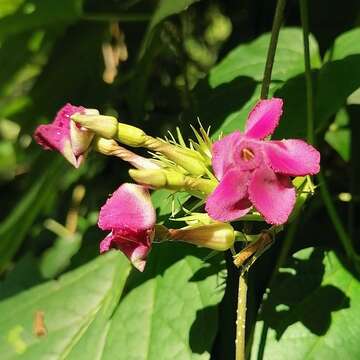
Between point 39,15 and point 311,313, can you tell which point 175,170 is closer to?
point 311,313

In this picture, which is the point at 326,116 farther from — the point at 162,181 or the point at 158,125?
the point at 158,125

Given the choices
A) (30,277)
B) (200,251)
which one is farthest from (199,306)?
(30,277)

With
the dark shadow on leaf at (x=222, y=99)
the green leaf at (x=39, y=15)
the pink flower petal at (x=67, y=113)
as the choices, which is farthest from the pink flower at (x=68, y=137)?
the green leaf at (x=39, y=15)

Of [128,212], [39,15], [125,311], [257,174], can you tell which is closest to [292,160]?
[257,174]

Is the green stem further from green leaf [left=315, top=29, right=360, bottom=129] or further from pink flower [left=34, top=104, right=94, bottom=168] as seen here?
pink flower [left=34, top=104, right=94, bottom=168]

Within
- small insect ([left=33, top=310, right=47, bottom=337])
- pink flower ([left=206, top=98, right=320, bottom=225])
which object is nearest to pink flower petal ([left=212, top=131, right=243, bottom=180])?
pink flower ([left=206, top=98, right=320, bottom=225])

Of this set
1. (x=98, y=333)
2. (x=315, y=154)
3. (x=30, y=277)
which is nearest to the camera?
(x=315, y=154)

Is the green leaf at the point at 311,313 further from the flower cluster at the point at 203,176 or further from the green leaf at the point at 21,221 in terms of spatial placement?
the green leaf at the point at 21,221
